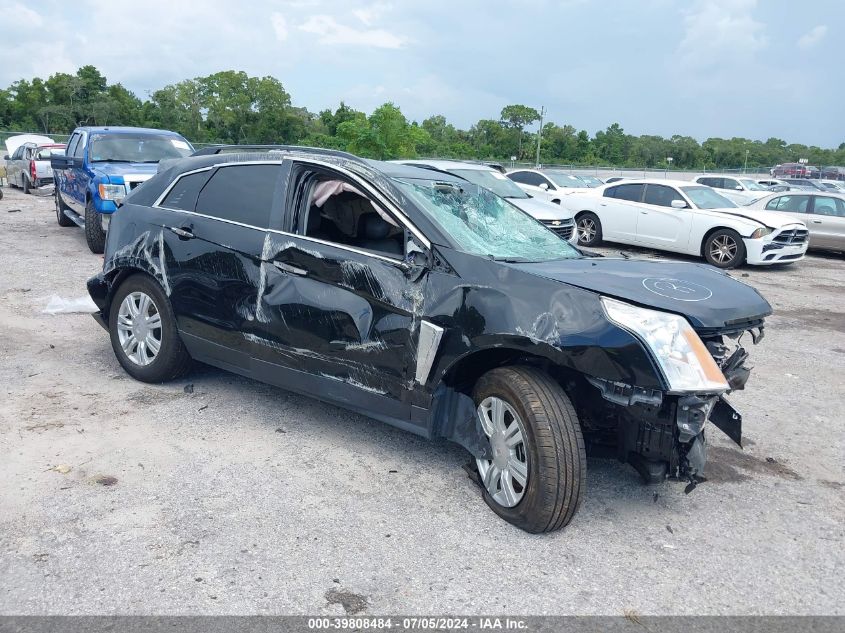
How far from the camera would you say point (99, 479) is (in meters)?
3.99

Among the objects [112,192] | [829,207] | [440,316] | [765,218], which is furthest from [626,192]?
[440,316]

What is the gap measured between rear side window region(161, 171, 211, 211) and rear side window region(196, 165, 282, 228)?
0.23 feet

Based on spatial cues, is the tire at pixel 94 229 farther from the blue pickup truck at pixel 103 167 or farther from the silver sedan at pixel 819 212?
A: the silver sedan at pixel 819 212

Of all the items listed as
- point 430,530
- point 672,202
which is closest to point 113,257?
point 430,530

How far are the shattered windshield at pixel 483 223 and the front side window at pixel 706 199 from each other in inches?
412

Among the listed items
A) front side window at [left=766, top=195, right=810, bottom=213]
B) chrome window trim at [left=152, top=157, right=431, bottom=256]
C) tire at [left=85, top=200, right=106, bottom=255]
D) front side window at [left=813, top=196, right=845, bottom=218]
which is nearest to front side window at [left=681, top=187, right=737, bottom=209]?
front side window at [left=766, top=195, right=810, bottom=213]

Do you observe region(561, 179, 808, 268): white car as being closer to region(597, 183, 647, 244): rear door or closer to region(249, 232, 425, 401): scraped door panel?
region(597, 183, 647, 244): rear door

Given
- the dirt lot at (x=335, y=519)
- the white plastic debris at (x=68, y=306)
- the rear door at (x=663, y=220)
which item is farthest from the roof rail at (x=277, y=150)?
the rear door at (x=663, y=220)

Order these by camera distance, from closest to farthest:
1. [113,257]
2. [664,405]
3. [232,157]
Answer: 1. [664,405]
2. [232,157]
3. [113,257]

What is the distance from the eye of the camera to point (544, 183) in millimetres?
17359

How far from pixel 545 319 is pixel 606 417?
0.70 metres

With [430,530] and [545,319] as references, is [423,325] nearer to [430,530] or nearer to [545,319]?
[545,319]

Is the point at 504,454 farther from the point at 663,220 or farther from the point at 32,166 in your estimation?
the point at 32,166

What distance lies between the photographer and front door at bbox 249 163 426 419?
13.2 ft
